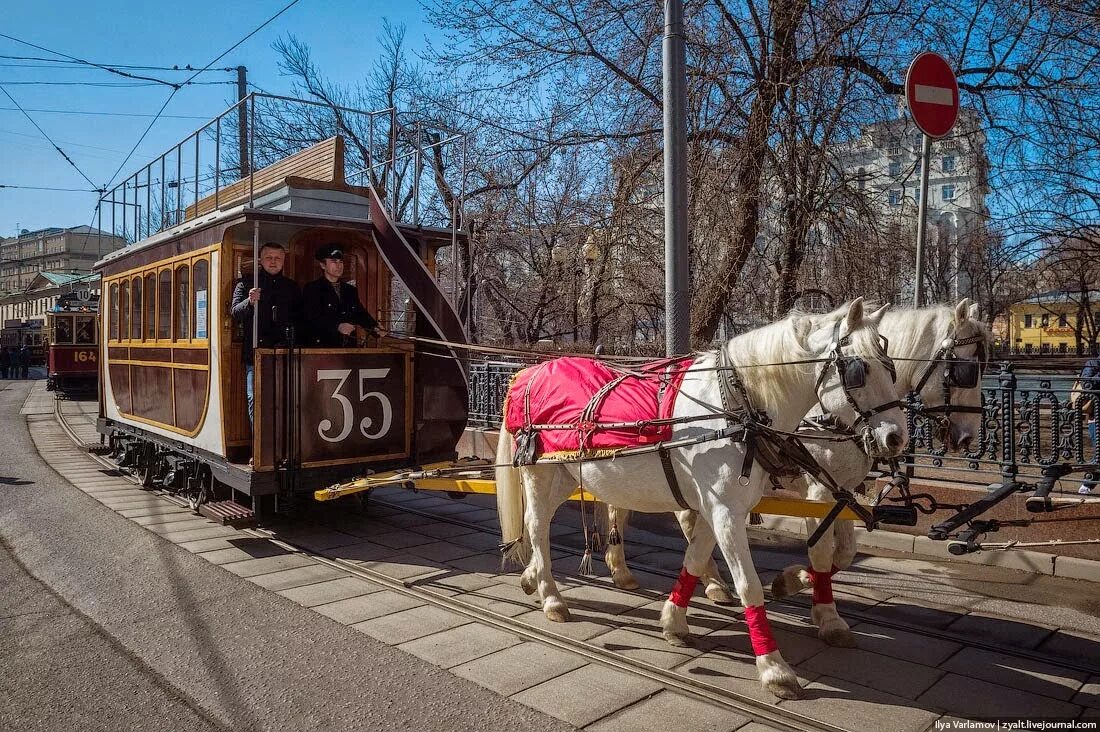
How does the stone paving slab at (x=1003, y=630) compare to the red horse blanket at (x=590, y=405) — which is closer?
the red horse blanket at (x=590, y=405)

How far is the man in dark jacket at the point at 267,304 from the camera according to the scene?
6.79 metres

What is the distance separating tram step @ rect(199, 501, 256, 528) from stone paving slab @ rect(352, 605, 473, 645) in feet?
7.26

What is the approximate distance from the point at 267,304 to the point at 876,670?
18.5 ft

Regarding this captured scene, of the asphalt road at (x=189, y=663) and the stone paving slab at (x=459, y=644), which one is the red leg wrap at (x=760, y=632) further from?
the stone paving slab at (x=459, y=644)

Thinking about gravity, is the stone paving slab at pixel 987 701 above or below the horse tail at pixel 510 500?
below

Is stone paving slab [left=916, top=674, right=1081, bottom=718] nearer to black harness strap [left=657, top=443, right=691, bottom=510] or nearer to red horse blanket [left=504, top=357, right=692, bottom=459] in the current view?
black harness strap [left=657, top=443, right=691, bottom=510]

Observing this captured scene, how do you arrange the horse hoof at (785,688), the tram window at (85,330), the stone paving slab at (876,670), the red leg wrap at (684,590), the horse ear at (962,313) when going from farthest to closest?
1. the tram window at (85,330)
2. the red leg wrap at (684,590)
3. the horse ear at (962,313)
4. the stone paving slab at (876,670)
5. the horse hoof at (785,688)

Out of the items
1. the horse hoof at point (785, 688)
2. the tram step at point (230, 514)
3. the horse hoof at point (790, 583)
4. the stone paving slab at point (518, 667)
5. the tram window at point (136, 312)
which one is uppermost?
the tram window at point (136, 312)

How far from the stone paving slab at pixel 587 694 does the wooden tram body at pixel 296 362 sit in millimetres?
3375

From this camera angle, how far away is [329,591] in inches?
220

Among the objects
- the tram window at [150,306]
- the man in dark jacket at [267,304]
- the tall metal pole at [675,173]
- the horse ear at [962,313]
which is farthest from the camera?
the tram window at [150,306]

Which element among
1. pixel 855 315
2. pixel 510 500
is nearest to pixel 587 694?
pixel 510 500

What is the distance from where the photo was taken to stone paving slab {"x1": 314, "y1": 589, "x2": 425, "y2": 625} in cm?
503

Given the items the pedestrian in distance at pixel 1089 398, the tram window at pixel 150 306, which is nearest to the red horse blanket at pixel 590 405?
the pedestrian in distance at pixel 1089 398
